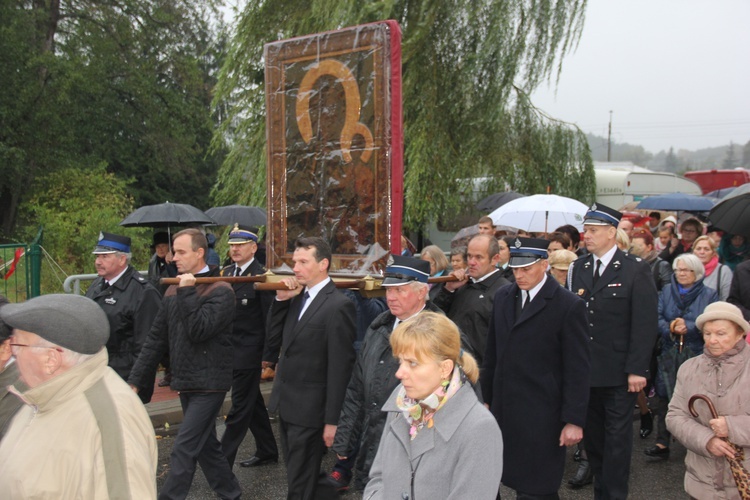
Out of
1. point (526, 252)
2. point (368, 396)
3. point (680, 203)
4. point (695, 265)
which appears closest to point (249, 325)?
point (368, 396)

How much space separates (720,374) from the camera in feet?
14.5

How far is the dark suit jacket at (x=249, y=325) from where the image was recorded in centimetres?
628

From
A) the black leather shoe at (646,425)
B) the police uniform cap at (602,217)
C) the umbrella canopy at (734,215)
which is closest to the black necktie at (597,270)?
the police uniform cap at (602,217)

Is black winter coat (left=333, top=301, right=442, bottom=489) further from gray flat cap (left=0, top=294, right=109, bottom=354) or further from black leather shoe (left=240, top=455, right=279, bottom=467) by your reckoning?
black leather shoe (left=240, top=455, right=279, bottom=467)

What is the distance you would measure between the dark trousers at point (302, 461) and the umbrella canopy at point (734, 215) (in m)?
4.76

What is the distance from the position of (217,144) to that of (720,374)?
12.2m

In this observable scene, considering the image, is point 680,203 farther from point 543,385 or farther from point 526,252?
point 543,385

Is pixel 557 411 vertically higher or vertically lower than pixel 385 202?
lower

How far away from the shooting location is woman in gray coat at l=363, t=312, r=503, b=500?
107 inches

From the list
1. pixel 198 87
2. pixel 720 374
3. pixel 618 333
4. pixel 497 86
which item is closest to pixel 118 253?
pixel 618 333

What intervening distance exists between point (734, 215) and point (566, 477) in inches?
124

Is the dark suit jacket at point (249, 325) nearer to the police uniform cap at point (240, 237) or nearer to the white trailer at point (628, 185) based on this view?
the police uniform cap at point (240, 237)

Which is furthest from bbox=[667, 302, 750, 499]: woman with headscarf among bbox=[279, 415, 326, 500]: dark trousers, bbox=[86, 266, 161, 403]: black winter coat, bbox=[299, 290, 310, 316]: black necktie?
bbox=[86, 266, 161, 403]: black winter coat

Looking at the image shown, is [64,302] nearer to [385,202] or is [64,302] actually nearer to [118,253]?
[385,202]
